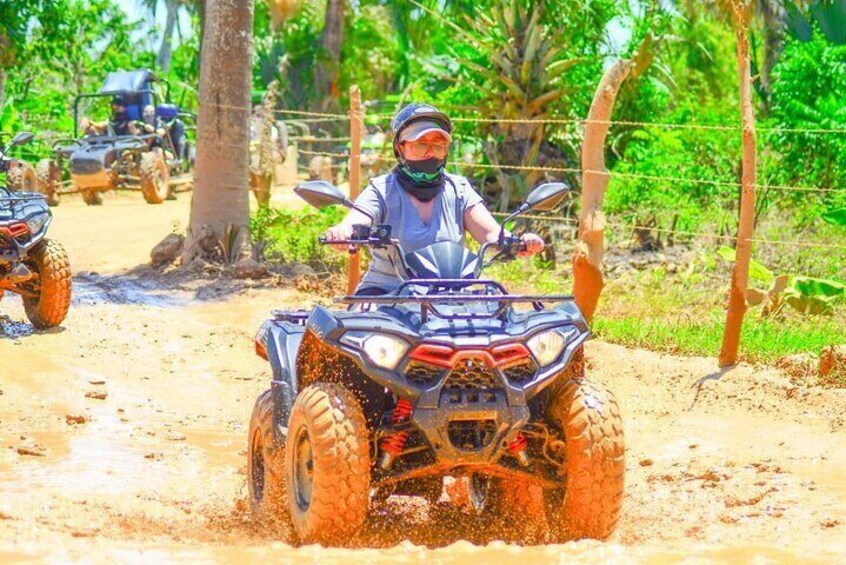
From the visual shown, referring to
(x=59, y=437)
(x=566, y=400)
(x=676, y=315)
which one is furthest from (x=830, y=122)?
(x=566, y=400)

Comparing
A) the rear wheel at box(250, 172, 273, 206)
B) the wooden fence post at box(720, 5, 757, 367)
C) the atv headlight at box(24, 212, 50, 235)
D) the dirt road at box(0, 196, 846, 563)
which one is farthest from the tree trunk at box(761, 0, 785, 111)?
the atv headlight at box(24, 212, 50, 235)

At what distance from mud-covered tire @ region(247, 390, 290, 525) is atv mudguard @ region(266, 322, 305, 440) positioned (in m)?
0.07

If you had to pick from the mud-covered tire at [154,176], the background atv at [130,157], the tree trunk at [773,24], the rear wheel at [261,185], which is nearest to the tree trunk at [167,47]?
the tree trunk at [773,24]

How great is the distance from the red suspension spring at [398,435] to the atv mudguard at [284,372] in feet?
2.00

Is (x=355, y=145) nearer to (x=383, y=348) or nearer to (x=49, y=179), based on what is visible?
(x=383, y=348)

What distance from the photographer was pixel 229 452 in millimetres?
8453

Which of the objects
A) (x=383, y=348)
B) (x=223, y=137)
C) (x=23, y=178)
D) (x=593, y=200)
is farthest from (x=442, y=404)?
(x=23, y=178)

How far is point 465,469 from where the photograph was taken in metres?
5.27

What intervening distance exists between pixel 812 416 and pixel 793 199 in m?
6.39

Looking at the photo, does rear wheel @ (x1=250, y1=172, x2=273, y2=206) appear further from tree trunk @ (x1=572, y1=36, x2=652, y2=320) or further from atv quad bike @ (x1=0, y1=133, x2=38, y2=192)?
tree trunk @ (x1=572, y1=36, x2=652, y2=320)

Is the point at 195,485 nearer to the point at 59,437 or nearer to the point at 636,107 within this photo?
the point at 59,437

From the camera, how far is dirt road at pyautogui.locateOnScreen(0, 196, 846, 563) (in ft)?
17.2

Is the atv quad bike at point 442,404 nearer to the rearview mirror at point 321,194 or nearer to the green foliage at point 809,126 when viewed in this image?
the rearview mirror at point 321,194

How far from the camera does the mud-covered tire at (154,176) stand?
70.4 ft
